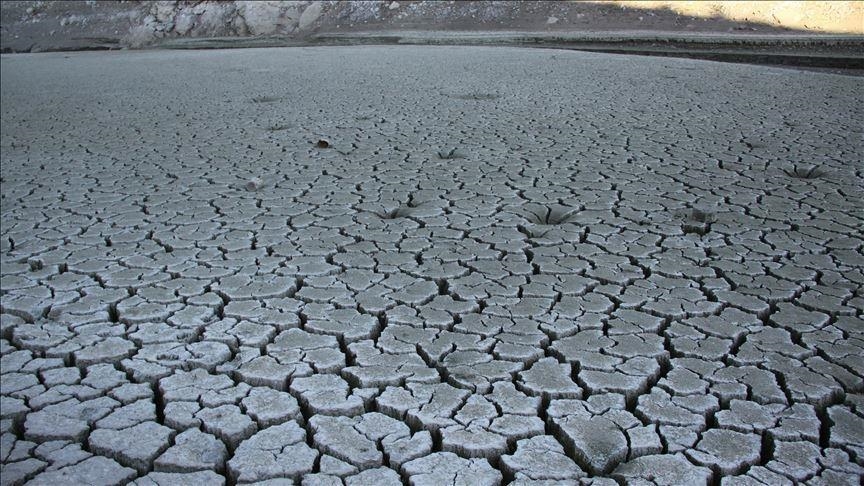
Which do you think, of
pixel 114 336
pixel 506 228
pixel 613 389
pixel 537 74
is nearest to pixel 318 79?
pixel 537 74

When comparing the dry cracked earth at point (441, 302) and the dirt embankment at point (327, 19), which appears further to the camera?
the dirt embankment at point (327, 19)

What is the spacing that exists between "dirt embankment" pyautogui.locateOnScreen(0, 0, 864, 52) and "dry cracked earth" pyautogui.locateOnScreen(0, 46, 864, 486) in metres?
7.84

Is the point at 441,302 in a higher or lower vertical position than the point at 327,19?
lower

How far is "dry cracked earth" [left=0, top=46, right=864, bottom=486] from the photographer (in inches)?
63.3

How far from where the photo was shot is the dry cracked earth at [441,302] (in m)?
1.61

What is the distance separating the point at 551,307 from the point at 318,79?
17.3 ft

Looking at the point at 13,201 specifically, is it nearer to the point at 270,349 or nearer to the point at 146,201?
the point at 146,201

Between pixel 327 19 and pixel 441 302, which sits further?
pixel 327 19

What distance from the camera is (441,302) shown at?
2.29 m

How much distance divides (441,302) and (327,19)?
1362cm

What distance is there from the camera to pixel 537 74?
22.5 feet

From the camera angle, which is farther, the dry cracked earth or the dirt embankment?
the dirt embankment

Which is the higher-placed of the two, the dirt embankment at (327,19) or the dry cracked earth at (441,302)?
the dirt embankment at (327,19)

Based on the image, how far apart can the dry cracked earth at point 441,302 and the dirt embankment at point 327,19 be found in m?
7.84
